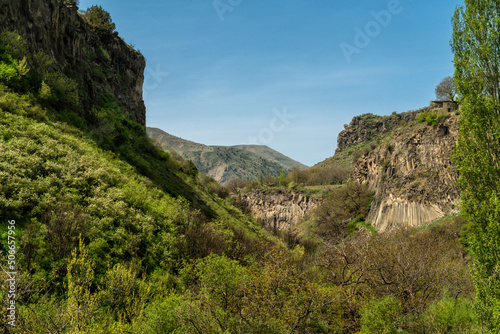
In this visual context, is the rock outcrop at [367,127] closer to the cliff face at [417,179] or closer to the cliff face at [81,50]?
the cliff face at [417,179]

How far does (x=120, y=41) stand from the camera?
42531 mm

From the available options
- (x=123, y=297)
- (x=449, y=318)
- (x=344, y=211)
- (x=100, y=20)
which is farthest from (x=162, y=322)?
(x=344, y=211)

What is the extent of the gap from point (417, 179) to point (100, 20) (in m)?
48.7

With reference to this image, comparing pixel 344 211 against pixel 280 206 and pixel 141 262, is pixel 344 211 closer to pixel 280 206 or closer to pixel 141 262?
pixel 280 206

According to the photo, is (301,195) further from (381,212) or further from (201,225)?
(201,225)

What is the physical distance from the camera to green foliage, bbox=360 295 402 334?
11195mm

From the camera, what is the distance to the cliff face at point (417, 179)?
34.6m

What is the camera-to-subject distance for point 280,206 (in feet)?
257

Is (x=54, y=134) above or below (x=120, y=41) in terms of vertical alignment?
below

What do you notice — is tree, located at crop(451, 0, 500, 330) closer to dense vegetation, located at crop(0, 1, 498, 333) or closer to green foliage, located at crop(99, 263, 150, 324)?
dense vegetation, located at crop(0, 1, 498, 333)

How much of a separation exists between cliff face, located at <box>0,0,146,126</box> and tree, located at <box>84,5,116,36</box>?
1004mm

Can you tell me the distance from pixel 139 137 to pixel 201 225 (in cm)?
1773

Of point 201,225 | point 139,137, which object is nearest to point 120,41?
point 139,137

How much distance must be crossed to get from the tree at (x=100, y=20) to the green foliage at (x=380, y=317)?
4540 centimetres
